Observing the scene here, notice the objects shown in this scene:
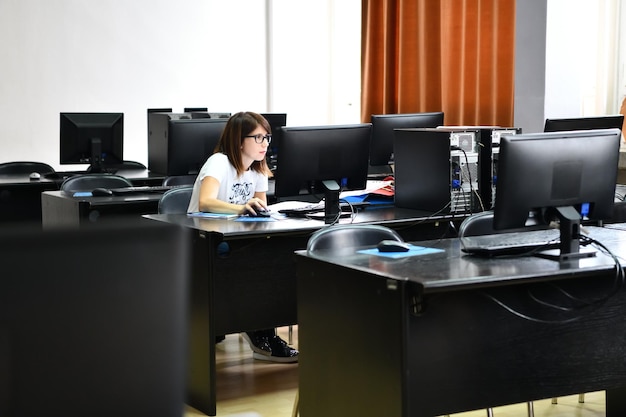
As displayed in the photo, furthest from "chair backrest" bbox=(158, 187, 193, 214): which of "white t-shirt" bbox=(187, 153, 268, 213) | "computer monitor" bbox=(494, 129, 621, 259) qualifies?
"computer monitor" bbox=(494, 129, 621, 259)

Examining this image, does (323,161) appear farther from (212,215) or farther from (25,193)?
(25,193)

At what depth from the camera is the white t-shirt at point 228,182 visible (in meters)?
4.19

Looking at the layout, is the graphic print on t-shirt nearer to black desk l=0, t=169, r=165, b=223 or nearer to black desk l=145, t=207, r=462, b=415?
black desk l=145, t=207, r=462, b=415

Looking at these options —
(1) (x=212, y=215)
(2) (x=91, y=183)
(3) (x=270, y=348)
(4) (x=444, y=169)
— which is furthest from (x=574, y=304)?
(2) (x=91, y=183)

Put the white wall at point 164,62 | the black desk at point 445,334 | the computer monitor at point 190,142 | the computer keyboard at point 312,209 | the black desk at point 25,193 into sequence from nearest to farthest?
1. the black desk at point 445,334
2. the computer keyboard at point 312,209
3. the computer monitor at point 190,142
4. the black desk at point 25,193
5. the white wall at point 164,62

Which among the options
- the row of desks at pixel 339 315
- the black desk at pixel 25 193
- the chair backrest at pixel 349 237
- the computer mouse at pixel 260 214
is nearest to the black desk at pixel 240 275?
the row of desks at pixel 339 315

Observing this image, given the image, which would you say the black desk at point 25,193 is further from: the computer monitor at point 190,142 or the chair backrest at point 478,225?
the chair backrest at point 478,225

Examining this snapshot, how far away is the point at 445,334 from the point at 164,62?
6577 millimetres

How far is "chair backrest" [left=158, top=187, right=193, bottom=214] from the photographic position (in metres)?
4.37

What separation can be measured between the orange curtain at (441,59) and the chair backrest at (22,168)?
8.78ft

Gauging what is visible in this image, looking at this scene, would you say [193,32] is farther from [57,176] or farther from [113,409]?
[113,409]

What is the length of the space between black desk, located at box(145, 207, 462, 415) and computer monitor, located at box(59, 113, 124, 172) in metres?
2.61

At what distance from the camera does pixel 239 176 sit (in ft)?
14.1

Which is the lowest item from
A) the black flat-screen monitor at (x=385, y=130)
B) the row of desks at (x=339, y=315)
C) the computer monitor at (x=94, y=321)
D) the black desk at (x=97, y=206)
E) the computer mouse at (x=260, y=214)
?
the row of desks at (x=339, y=315)
